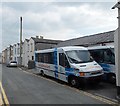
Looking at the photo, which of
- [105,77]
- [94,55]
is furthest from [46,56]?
[105,77]

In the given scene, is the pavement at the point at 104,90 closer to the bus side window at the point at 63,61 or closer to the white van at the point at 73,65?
the white van at the point at 73,65

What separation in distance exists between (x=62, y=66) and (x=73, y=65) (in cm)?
169

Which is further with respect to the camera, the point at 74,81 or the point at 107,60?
the point at 107,60

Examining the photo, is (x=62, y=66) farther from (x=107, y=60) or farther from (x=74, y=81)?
(x=107, y=60)

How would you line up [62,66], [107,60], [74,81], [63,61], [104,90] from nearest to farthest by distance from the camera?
[104,90], [74,81], [63,61], [62,66], [107,60]

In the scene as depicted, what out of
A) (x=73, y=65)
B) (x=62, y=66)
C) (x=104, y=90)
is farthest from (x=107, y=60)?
(x=104, y=90)

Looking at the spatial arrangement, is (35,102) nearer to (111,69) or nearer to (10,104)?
(10,104)

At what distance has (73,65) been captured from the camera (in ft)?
45.0

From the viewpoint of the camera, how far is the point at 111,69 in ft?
48.8

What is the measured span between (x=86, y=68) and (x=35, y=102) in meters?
4.91

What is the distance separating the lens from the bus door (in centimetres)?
1473

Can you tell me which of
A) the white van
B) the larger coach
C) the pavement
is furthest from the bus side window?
the larger coach

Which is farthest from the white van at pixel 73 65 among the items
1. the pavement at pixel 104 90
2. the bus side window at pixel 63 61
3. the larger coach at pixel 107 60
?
the larger coach at pixel 107 60

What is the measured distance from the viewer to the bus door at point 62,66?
48.3 ft
